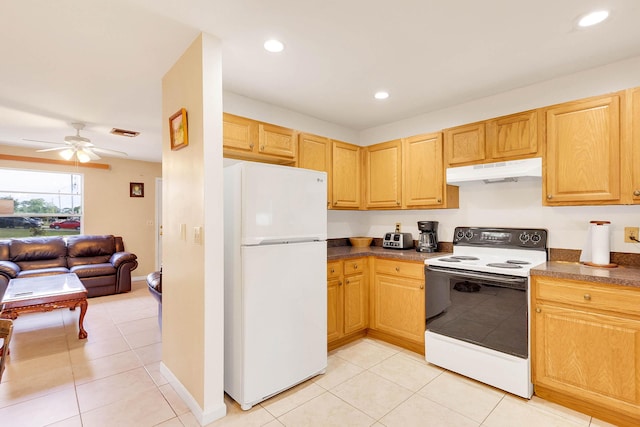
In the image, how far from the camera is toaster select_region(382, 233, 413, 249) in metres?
3.34

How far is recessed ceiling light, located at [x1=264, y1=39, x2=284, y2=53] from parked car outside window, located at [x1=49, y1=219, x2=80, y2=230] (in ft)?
18.0

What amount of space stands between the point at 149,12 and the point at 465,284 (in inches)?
108

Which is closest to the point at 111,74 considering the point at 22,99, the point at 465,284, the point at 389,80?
the point at 22,99

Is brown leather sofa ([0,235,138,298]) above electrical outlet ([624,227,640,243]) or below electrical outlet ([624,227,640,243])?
below

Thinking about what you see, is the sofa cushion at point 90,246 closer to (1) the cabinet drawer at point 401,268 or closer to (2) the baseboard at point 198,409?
(2) the baseboard at point 198,409

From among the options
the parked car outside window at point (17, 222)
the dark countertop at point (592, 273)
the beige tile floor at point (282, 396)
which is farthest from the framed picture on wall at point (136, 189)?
the dark countertop at point (592, 273)

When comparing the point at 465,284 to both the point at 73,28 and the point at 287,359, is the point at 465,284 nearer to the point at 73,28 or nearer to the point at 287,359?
the point at 287,359

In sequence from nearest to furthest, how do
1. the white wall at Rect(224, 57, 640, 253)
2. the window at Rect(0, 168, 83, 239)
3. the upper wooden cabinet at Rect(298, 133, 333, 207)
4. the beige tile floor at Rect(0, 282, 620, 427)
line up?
1. the beige tile floor at Rect(0, 282, 620, 427)
2. the white wall at Rect(224, 57, 640, 253)
3. the upper wooden cabinet at Rect(298, 133, 333, 207)
4. the window at Rect(0, 168, 83, 239)

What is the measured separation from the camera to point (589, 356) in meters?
1.91

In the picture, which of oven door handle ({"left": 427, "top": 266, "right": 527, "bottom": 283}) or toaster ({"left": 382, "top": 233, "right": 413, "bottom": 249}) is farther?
toaster ({"left": 382, "top": 233, "right": 413, "bottom": 249})


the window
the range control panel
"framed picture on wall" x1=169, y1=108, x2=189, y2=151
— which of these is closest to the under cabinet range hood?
the range control panel

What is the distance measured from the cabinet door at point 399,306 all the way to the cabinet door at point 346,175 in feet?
2.91

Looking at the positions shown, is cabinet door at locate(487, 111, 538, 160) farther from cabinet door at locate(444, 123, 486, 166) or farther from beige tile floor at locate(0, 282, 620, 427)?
beige tile floor at locate(0, 282, 620, 427)

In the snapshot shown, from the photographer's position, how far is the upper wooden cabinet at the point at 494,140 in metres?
2.48
